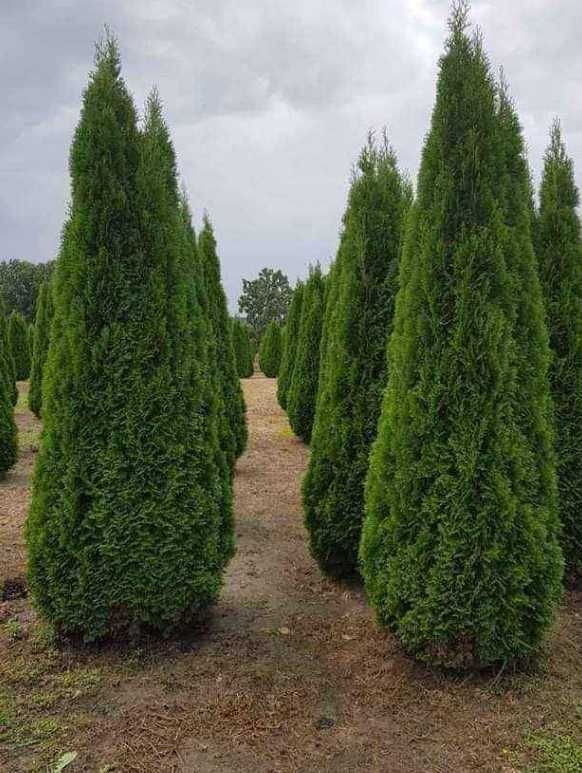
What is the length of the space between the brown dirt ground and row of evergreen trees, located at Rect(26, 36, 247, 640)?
400mm

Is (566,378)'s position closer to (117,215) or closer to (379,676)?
(379,676)

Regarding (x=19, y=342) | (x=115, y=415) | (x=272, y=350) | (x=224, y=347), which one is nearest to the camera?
(x=115, y=415)

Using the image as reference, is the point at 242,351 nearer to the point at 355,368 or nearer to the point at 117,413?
the point at 355,368

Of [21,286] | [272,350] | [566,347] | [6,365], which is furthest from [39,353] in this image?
[21,286]

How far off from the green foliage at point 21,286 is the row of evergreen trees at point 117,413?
167 feet

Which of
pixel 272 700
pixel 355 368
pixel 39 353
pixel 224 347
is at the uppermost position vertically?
pixel 39 353

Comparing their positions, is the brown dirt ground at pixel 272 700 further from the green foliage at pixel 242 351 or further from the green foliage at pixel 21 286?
the green foliage at pixel 21 286

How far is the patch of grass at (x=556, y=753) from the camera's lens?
3277 mm

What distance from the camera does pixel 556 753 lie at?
339 centimetres

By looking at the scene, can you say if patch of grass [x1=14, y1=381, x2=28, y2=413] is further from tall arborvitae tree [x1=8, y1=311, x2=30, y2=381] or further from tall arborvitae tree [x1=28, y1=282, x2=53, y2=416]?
tall arborvitae tree [x1=28, y1=282, x2=53, y2=416]

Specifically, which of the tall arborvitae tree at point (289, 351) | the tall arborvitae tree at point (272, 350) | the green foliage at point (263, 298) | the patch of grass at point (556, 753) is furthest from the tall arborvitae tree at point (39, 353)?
the green foliage at point (263, 298)

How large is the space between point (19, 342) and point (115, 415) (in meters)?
26.0

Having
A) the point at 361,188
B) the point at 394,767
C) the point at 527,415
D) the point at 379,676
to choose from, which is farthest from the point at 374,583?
the point at 361,188

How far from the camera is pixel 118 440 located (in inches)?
173
